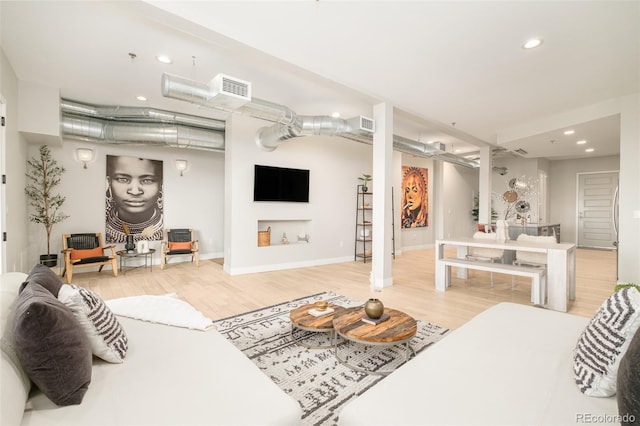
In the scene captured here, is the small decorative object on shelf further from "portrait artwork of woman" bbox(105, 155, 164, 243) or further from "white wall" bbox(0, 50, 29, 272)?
"portrait artwork of woman" bbox(105, 155, 164, 243)

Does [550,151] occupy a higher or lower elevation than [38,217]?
higher

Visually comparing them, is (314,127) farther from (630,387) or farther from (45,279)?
(630,387)

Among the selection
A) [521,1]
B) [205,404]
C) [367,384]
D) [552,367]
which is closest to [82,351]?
[205,404]

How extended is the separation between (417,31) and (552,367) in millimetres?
2874

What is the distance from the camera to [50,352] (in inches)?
42.2

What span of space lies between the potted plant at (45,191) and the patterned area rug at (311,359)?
3.89m

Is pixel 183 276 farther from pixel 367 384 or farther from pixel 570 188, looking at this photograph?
pixel 570 188

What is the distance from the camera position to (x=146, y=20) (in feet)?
8.95

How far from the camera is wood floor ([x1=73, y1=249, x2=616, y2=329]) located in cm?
365

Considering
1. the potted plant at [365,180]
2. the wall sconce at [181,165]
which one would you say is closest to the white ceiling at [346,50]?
the wall sconce at [181,165]

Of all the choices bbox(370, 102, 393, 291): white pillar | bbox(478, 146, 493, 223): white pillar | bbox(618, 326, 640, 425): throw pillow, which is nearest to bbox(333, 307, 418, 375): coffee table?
bbox(618, 326, 640, 425): throw pillow

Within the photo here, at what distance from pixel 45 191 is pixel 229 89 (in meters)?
3.85

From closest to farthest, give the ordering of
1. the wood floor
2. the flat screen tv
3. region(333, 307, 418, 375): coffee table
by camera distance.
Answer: region(333, 307, 418, 375): coffee table < the wood floor < the flat screen tv

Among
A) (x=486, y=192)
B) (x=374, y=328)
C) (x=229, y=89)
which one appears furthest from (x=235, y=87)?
(x=486, y=192)
